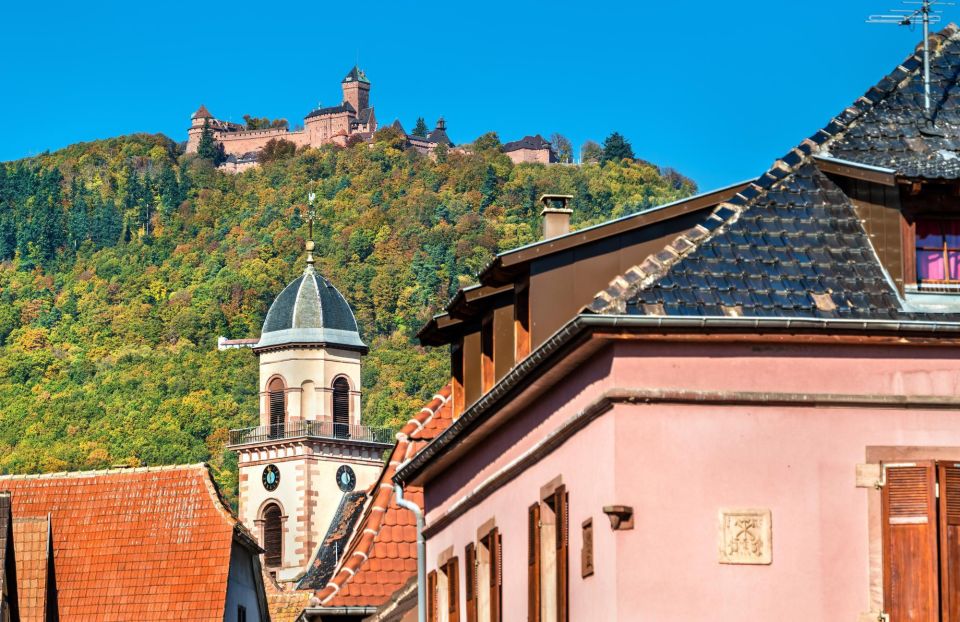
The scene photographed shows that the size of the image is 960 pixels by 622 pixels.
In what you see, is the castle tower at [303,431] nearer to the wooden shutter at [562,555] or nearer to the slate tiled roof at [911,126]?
the wooden shutter at [562,555]

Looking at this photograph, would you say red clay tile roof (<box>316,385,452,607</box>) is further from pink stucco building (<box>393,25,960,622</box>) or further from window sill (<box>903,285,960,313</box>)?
window sill (<box>903,285,960,313</box>)

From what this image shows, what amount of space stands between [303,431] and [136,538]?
7042 centimetres

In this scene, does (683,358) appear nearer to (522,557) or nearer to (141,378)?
(522,557)

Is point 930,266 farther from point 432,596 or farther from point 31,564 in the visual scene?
point 31,564

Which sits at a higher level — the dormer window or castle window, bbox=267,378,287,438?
castle window, bbox=267,378,287,438

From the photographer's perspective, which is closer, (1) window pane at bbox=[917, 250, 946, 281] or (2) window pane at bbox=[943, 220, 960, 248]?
(1) window pane at bbox=[917, 250, 946, 281]

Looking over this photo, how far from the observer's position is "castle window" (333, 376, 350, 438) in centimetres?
12694

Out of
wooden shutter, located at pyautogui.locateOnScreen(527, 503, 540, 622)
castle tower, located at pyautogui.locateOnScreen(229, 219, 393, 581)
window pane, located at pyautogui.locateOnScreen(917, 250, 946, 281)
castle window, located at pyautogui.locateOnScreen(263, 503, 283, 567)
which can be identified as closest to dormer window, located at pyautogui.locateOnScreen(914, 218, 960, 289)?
window pane, located at pyautogui.locateOnScreen(917, 250, 946, 281)

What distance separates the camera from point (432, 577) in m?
31.2

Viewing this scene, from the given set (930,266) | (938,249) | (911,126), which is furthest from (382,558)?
(930,266)

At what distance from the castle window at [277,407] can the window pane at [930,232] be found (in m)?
105

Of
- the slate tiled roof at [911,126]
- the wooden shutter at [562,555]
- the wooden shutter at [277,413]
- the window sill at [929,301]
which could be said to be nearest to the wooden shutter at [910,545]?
the window sill at [929,301]

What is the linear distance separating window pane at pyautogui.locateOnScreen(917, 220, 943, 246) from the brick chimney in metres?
6.37

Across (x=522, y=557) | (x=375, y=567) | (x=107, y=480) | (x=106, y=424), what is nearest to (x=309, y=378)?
(x=106, y=424)
